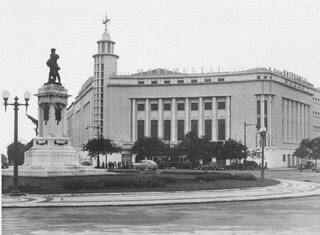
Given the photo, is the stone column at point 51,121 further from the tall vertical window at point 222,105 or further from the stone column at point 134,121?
the tall vertical window at point 222,105

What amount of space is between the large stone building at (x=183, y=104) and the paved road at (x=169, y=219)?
9671cm

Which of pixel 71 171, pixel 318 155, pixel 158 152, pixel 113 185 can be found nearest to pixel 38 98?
pixel 71 171

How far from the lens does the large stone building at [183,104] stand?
118 metres

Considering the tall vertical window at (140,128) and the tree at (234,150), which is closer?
the tree at (234,150)

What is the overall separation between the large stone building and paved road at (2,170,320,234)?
9671 cm

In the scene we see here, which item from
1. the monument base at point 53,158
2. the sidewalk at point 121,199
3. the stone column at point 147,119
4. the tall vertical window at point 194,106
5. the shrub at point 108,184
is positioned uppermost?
the tall vertical window at point 194,106

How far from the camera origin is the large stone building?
118 m

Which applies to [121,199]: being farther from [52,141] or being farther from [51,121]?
[51,121]

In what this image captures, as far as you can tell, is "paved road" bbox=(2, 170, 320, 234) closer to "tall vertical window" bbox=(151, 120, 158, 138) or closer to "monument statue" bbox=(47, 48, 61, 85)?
"monument statue" bbox=(47, 48, 61, 85)

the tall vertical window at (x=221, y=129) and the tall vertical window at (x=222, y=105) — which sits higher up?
the tall vertical window at (x=222, y=105)

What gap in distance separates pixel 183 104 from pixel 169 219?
108294 millimetres

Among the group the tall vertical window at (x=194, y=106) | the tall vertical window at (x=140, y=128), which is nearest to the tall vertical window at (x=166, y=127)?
the tall vertical window at (x=140, y=128)

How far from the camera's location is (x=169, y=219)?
57.7 ft

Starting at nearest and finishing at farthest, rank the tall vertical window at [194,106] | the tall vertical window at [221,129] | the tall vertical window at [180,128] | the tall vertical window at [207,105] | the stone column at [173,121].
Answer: the tall vertical window at [221,129]
the tall vertical window at [207,105]
the stone column at [173,121]
the tall vertical window at [194,106]
the tall vertical window at [180,128]
